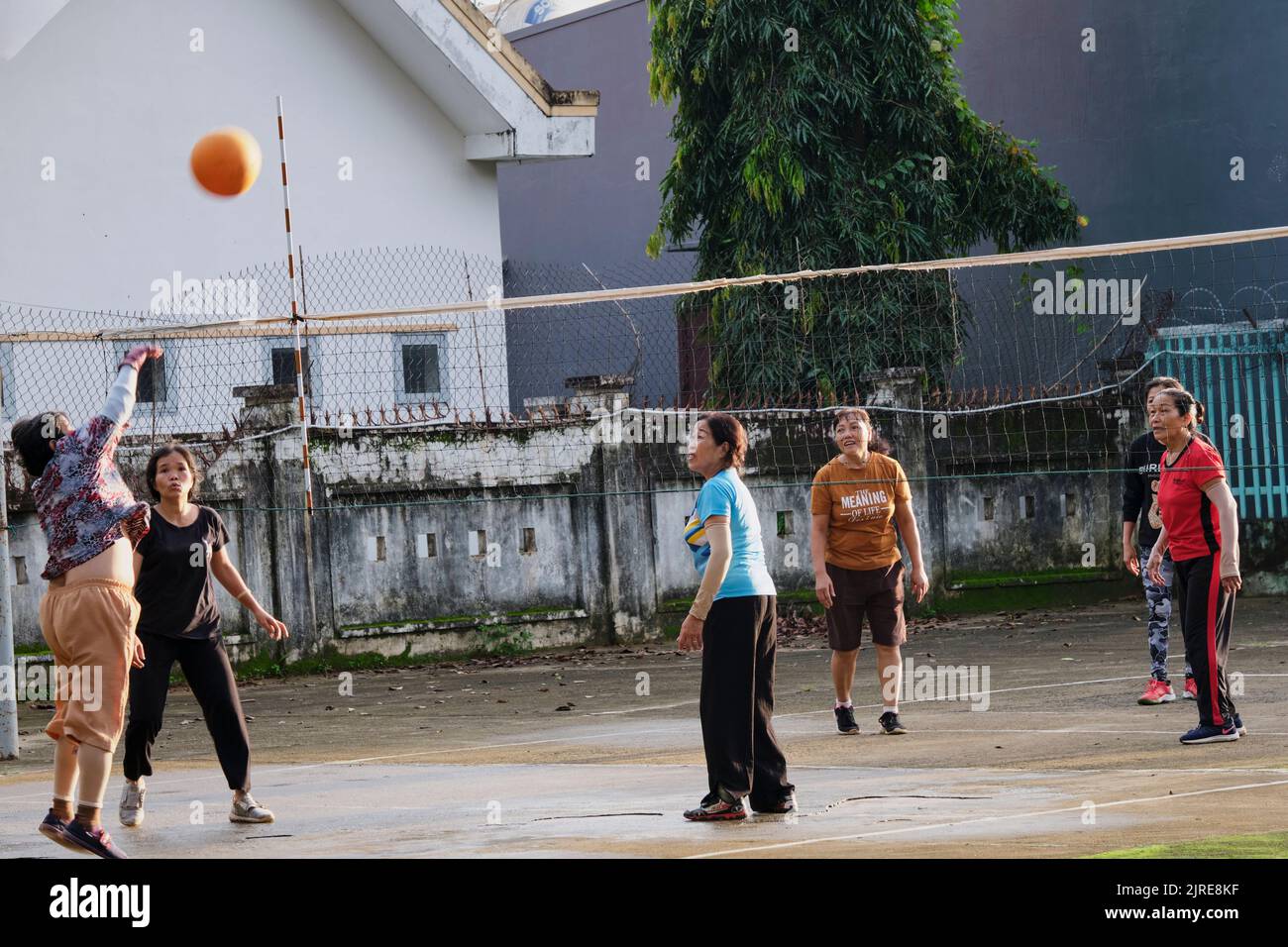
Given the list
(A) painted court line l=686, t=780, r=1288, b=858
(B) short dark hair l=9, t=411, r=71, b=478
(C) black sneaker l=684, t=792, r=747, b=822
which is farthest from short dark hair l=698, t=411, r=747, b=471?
(B) short dark hair l=9, t=411, r=71, b=478

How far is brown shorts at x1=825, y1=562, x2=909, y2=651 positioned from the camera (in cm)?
1112

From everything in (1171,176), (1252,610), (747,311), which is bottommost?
(1252,610)

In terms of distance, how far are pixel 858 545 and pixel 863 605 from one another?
37 centimetres

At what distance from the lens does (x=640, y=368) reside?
20.1 m

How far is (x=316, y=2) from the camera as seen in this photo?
20.2 metres

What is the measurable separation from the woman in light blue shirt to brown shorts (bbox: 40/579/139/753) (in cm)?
233

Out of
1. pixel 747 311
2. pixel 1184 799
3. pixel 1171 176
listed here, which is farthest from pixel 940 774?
pixel 1171 176

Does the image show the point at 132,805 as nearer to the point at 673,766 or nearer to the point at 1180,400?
the point at 673,766

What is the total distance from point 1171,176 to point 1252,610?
8.02m

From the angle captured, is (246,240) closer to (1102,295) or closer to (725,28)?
(725,28)

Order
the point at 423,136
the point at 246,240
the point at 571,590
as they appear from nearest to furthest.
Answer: the point at 571,590 → the point at 246,240 → the point at 423,136

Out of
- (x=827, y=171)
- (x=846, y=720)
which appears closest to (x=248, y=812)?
(x=846, y=720)
